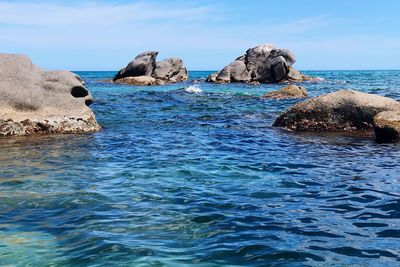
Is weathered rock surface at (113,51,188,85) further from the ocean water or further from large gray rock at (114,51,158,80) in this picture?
the ocean water

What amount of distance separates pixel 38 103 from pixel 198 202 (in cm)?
1034

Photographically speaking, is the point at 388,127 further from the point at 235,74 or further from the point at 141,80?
the point at 235,74

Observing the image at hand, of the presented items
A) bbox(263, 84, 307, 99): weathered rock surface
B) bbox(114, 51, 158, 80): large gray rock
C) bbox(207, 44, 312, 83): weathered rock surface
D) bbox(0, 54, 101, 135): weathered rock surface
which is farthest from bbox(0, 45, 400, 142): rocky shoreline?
bbox(114, 51, 158, 80): large gray rock

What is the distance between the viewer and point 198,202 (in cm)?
770

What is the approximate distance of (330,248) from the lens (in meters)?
5.66

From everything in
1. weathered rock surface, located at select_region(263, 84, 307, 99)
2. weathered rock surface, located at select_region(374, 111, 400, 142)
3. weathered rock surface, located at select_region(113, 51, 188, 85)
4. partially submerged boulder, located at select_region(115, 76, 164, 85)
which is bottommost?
weathered rock surface, located at select_region(374, 111, 400, 142)

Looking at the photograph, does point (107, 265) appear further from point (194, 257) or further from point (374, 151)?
point (374, 151)

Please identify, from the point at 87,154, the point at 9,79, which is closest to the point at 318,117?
the point at 87,154

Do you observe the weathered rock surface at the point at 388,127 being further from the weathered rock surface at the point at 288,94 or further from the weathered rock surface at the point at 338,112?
the weathered rock surface at the point at 288,94

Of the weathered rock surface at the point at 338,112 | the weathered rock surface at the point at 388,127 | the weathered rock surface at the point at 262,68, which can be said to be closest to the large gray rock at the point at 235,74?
the weathered rock surface at the point at 262,68

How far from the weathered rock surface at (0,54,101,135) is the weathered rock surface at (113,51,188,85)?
1573 inches

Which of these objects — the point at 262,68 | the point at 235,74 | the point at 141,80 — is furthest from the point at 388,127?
the point at 235,74

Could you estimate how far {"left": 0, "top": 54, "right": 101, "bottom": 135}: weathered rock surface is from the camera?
15.6 metres

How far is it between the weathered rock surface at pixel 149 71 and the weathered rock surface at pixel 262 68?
6.91m
